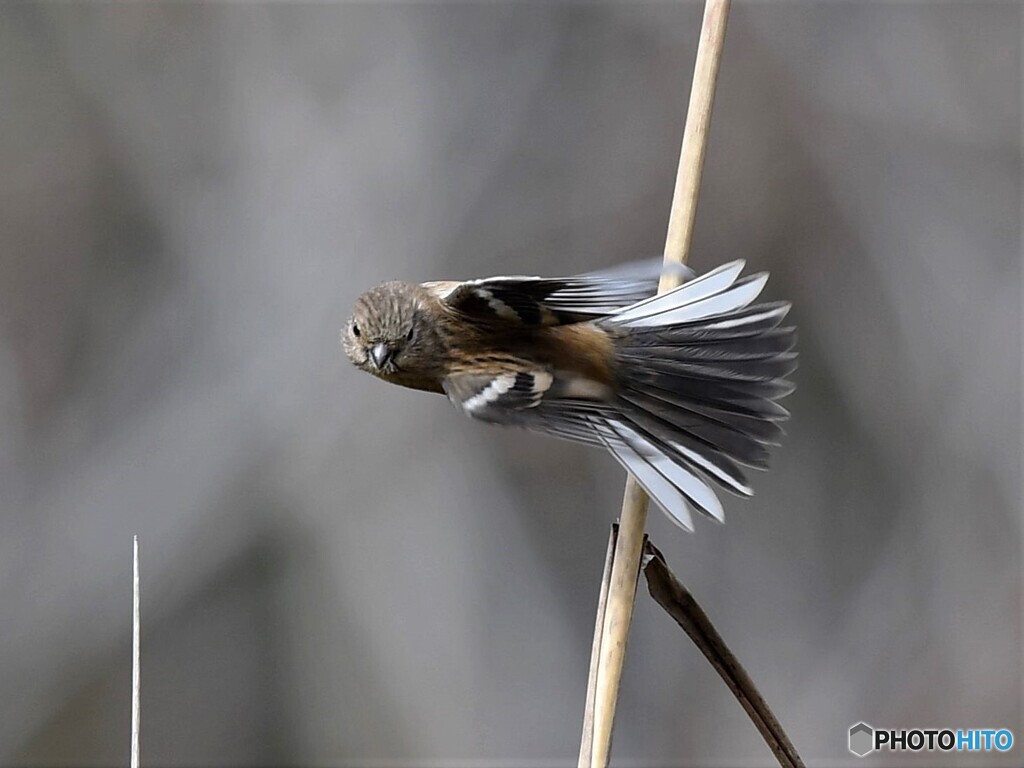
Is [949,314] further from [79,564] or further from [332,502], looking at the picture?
[79,564]

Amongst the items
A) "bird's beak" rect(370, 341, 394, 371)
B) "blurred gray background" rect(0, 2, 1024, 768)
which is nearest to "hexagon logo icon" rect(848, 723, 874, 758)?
"blurred gray background" rect(0, 2, 1024, 768)

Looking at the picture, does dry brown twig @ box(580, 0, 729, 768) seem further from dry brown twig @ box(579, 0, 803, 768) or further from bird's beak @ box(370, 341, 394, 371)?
bird's beak @ box(370, 341, 394, 371)

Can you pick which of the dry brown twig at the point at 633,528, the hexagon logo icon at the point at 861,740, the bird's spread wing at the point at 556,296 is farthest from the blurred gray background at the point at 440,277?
the dry brown twig at the point at 633,528

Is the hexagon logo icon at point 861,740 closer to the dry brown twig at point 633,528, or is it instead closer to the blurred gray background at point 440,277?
the blurred gray background at point 440,277

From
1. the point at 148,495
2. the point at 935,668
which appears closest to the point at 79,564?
the point at 148,495

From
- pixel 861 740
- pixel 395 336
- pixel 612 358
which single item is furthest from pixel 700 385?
pixel 861 740

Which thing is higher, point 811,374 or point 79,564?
point 811,374
